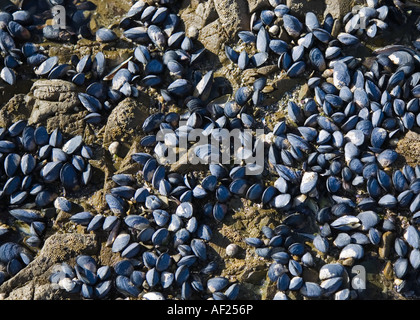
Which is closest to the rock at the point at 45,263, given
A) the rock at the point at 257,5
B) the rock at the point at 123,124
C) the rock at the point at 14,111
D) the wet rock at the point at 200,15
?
the rock at the point at 123,124

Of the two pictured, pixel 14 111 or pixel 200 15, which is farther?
pixel 200 15

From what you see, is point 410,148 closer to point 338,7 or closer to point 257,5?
point 338,7

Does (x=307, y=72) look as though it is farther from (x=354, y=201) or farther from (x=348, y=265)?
(x=348, y=265)

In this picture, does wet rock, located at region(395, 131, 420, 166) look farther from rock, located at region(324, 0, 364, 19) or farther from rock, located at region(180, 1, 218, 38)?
rock, located at region(180, 1, 218, 38)

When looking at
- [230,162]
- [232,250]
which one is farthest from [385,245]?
[230,162]

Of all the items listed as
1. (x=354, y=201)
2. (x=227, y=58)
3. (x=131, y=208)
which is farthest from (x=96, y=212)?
(x=354, y=201)

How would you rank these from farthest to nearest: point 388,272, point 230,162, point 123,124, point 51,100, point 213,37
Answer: point 213,37
point 51,100
point 123,124
point 230,162
point 388,272
